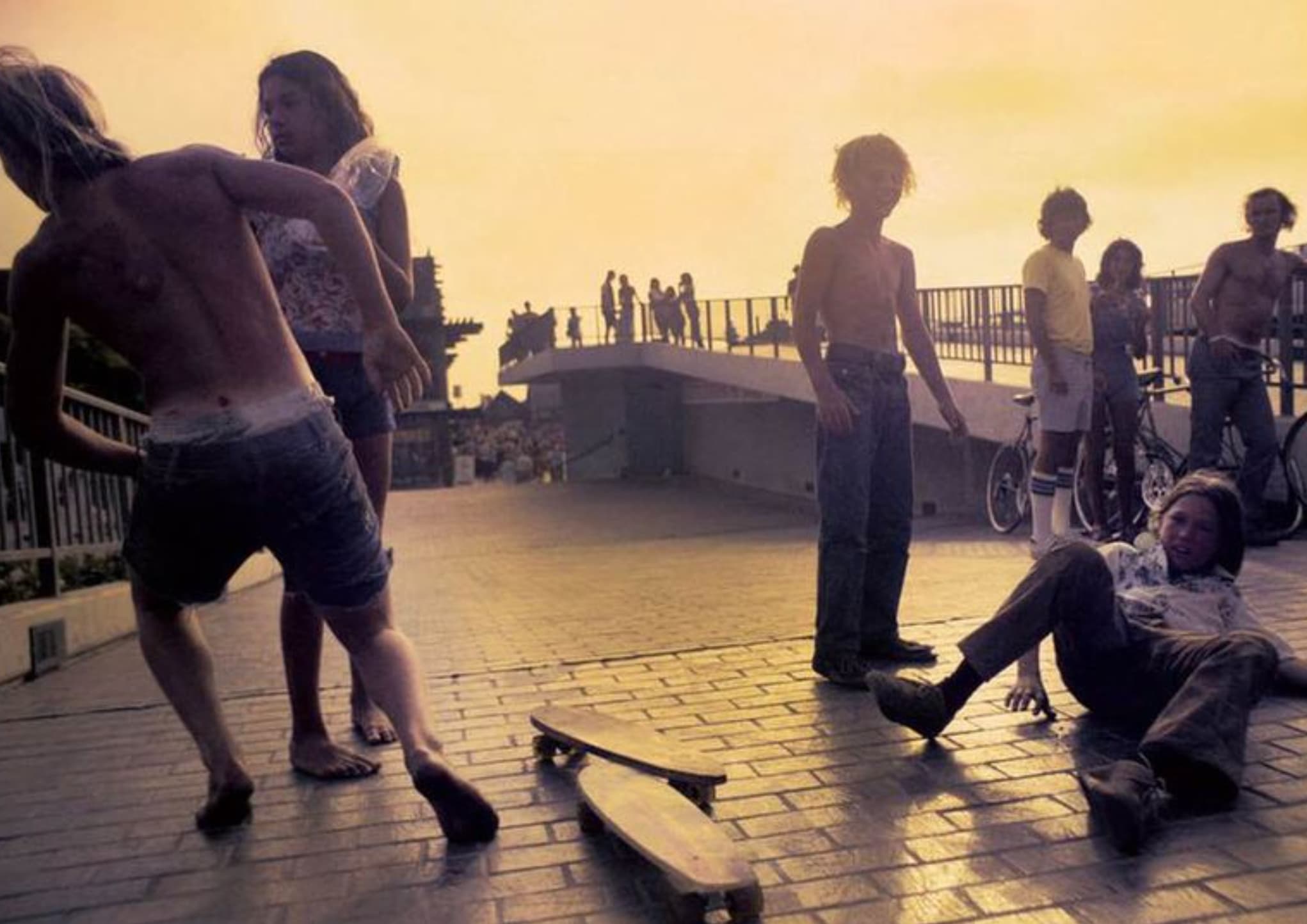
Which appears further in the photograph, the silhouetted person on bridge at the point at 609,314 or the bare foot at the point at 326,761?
the silhouetted person on bridge at the point at 609,314

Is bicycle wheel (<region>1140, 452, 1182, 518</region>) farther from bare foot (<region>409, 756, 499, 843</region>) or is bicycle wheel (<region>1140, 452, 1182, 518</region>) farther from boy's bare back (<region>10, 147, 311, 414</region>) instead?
boy's bare back (<region>10, 147, 311, 414</region>)

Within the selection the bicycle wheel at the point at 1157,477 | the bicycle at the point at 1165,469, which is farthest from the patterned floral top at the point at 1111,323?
the bicycle wheel at the point at 1157,477

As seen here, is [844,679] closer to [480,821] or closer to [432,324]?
[480,821]

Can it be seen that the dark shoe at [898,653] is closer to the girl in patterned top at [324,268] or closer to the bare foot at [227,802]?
the girl in patterned top at [324,268]

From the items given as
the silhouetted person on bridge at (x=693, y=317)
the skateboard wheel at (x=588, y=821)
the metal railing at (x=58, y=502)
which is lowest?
the skateboard wheel at (x=588, y=821)

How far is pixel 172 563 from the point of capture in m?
2.96

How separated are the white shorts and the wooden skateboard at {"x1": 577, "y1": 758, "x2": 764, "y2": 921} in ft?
15.4

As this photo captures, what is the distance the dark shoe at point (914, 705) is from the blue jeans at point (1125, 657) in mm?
177

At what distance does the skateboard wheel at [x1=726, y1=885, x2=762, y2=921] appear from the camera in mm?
2406

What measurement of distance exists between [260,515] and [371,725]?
1.51 m

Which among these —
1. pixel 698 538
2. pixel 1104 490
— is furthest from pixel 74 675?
pixel 698 538

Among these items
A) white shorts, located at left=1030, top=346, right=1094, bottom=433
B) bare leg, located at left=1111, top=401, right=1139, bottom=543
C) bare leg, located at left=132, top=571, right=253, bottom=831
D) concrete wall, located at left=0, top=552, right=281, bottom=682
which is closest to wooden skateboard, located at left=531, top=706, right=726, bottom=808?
bare leg, located at left=132, top=571, right=253, bottom=831

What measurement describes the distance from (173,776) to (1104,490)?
741 centimetres

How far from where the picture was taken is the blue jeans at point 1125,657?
2998mm
